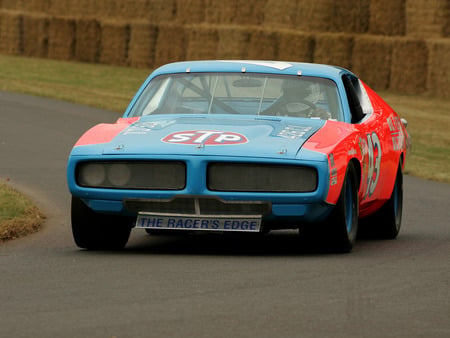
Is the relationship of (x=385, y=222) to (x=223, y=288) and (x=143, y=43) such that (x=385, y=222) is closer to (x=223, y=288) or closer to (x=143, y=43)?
(x=223, y=288)

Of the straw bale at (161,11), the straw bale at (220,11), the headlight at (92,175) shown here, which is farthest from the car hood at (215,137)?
the straw bale at (161,11)

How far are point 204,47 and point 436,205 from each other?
60.1 feet

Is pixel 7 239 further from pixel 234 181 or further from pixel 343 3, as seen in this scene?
pixel 343 3

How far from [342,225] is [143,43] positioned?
24460 millimetres

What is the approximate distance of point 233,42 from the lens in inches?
1132

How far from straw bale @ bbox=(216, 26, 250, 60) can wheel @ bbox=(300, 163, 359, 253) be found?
820 inches

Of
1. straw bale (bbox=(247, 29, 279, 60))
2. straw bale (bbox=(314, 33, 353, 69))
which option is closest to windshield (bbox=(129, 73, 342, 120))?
straw bale (bbox=(314, 33, 353, 69))

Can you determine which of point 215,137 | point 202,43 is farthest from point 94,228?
point 202,43

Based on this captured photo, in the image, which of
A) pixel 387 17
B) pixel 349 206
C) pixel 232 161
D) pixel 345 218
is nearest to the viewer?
pixel 232 161

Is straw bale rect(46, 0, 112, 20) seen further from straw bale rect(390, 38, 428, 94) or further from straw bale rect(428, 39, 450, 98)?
straw bale rect(428, 39, 450, 98)

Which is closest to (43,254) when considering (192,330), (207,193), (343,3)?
(207,193)

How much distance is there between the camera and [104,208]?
7402 mm

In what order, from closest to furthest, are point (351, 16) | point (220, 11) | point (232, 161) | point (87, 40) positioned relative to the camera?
1. point (232, 161)
2. point (351, 16)
3. point (220, 11)
4. point (87, 40)

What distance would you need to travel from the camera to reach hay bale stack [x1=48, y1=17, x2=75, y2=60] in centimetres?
3340
